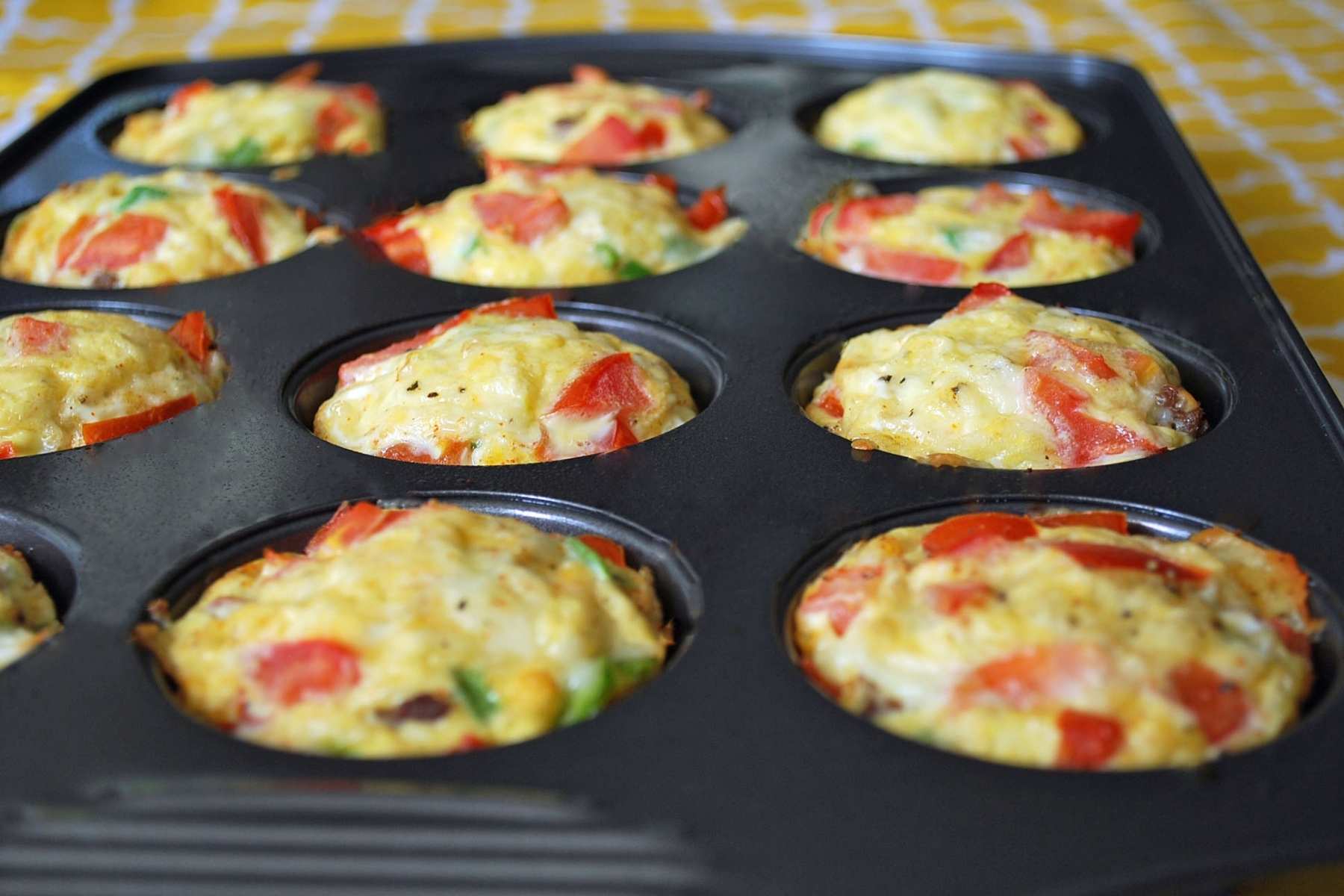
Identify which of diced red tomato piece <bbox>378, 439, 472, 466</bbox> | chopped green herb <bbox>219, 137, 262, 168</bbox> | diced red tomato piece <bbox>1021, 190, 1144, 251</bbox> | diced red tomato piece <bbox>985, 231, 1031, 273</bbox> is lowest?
chopped green herb <bbox>219, 137, 262, 168</bbox>

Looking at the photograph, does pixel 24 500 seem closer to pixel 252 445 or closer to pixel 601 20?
pixel 252 445

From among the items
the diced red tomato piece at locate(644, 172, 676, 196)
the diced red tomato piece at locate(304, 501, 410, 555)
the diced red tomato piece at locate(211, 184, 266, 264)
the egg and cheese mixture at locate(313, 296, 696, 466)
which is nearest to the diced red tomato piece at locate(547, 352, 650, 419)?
the egg and cheese mixture at locate(313, 296, 696, 466)

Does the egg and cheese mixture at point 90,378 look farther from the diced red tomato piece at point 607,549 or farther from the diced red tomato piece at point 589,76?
the diced red tomato piece at point 589,76

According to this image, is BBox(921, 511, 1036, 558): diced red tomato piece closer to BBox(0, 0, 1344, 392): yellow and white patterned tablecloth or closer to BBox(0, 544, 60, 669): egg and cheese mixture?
BBox(0, 544, 60, 669): egg and cheese mixture

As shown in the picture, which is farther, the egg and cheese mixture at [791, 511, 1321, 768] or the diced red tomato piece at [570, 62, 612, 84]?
the diced red tomato piece at [570, 62, 612, 84]

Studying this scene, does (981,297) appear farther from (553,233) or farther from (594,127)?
(594,127)

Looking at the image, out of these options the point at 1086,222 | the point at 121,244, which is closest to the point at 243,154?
the point at 121,244
